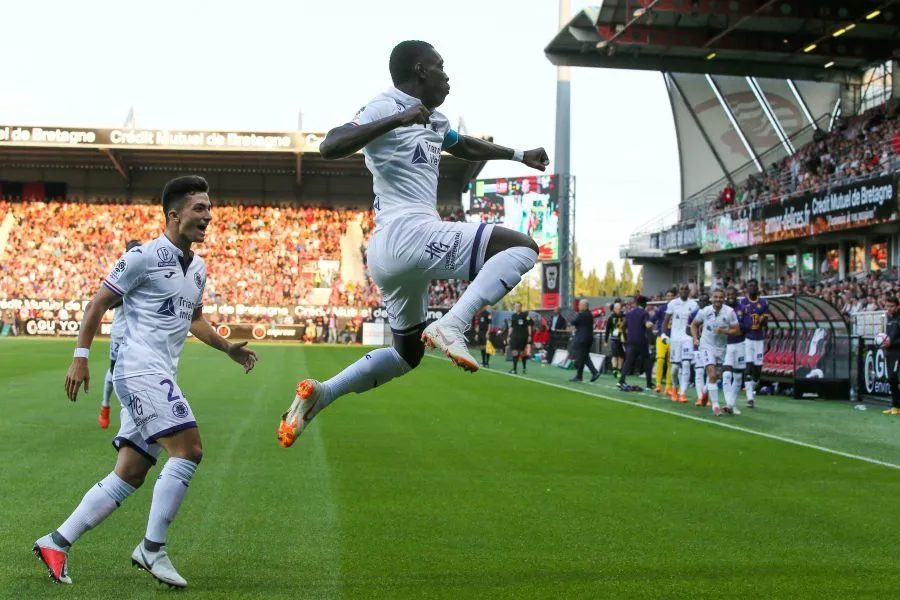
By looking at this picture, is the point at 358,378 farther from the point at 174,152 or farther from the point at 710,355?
the point at 174,152

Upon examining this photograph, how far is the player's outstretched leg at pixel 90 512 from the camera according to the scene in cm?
577

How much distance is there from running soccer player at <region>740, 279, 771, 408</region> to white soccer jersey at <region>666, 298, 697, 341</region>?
99 cm

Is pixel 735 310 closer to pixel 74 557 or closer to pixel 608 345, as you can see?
pixel 608 345

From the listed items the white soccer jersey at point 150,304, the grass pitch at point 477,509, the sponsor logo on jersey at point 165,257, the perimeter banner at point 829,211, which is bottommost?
the grass pitch at point 477,509

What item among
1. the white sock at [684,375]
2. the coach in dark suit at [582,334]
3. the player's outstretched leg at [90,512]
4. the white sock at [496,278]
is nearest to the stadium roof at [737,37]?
the coach in dark suit at [582,334]

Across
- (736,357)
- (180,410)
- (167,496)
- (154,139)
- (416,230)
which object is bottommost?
(167,496)

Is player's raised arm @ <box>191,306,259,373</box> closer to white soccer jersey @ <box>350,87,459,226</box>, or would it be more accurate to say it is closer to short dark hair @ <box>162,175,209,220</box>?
short dark hair @ <box>162,175,209,220</box>

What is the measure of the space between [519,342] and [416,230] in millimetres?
24943

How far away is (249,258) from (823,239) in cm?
3062

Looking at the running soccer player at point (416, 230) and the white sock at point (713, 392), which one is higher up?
the running soccer player at point (416, 230)

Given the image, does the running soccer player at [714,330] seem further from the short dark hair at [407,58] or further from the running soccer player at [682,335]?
the short dark hair at [407,58]

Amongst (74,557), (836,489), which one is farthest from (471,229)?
(836,489)

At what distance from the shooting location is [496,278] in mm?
5488

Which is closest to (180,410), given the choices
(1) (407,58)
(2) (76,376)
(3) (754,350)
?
(2) (76,376)
